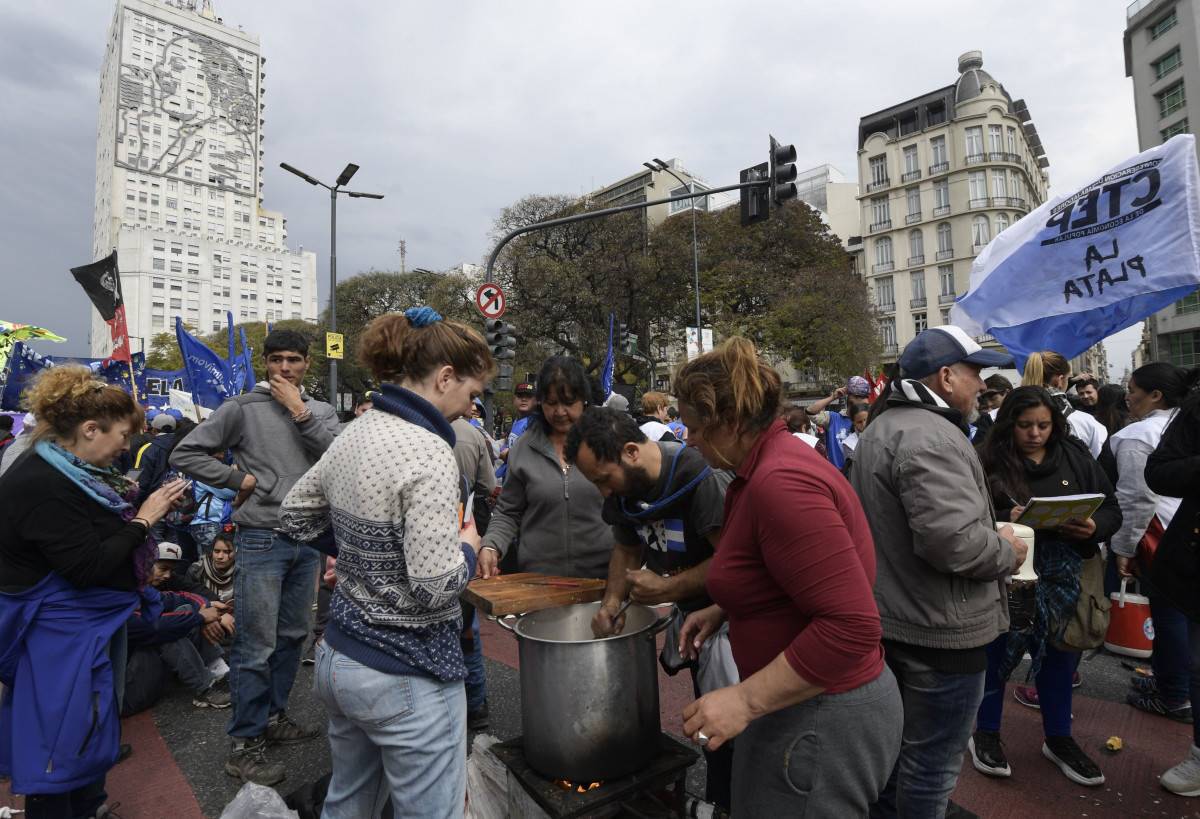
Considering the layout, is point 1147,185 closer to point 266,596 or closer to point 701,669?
point 701,669

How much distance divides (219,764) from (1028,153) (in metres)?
66.4

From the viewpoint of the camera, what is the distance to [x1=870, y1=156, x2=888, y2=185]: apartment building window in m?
53.9

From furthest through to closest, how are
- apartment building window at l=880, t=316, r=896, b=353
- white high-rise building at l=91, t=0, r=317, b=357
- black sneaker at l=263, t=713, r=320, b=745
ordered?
white high-rise building at l=91, t=0, r=317, b=357, apartment building window at l=880, t=316, r=896, b=353, black sneaker at l=263, t=713, r=320, b=745

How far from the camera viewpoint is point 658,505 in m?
2.43

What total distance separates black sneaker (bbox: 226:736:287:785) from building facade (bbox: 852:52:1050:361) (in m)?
50.5

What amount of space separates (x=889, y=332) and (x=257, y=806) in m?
56.7

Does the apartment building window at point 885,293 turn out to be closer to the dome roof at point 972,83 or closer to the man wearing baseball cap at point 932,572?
the dome roof at point 972,83

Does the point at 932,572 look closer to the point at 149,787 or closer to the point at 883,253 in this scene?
the point at 149,787

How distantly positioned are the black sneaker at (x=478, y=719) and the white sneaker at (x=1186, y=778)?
133 inches

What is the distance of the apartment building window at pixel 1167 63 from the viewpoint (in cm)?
3300

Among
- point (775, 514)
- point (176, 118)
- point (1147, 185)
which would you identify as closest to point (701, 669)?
point (775, 514)

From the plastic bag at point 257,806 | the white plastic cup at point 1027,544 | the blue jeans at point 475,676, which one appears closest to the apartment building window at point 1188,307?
the white plastic cup at point 1027,544

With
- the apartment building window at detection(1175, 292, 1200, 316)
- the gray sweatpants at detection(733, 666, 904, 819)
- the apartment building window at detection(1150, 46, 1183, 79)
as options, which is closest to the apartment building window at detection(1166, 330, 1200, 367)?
the apartment building window at detection(1175, 292, 1200, 316)

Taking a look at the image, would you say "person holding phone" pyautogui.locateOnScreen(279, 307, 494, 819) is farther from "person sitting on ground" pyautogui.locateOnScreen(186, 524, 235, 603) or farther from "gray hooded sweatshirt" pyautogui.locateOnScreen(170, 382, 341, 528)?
"person sitting on ground" pyautogui.locateOnScreen(186, 524, 235, 603)
